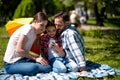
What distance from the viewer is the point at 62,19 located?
7719 mm

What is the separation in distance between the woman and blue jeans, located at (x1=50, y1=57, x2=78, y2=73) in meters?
0.31

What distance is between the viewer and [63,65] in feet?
25.4

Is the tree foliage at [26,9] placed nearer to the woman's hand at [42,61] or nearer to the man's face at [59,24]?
the man's face at [59,24]

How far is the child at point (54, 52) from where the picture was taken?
25.4ft

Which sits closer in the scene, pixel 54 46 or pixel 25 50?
pixel 25 50

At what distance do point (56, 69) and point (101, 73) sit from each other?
1.00 m

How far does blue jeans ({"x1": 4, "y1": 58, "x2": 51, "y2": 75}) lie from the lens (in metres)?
7.48

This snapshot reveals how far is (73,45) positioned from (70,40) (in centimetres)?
14

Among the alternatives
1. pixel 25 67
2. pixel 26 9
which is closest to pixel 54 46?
pixel 25 67

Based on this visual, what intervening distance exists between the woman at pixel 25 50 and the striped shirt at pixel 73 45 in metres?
0.58

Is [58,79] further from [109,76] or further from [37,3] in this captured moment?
[37,3]

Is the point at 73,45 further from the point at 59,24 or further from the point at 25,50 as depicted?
the point at 25,50

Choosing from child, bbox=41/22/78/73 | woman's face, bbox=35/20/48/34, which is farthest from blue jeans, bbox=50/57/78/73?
woman's face, bbox=35/20/48/34

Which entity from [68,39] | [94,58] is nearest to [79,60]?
[68,39]
